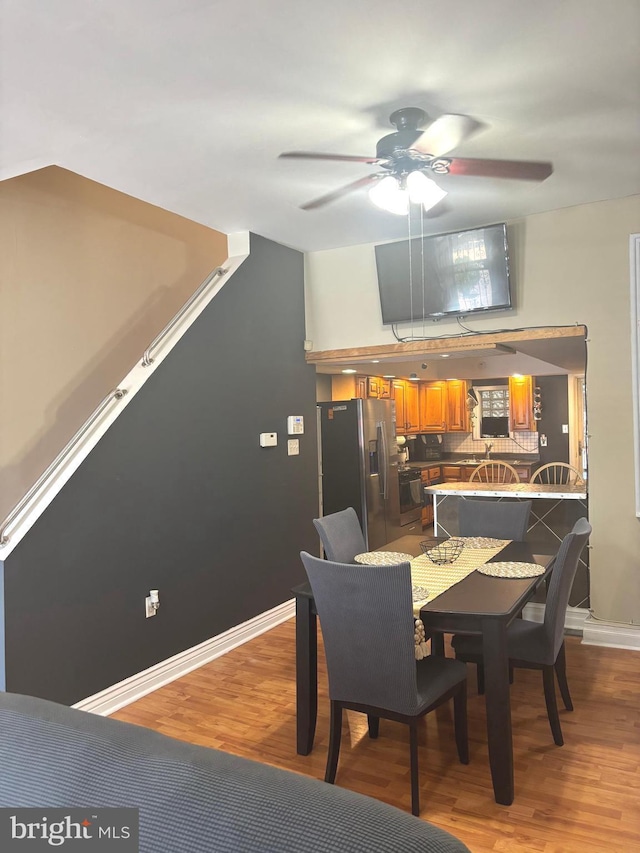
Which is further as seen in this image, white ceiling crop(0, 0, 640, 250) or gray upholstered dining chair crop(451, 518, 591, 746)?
gray upholstered dining chair crop(451, 518, 591, 746)

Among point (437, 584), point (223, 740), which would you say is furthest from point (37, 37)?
point (223, 740)

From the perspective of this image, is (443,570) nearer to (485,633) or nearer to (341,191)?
(485,633)

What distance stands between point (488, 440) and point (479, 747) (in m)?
6.42

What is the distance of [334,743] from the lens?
238 cm

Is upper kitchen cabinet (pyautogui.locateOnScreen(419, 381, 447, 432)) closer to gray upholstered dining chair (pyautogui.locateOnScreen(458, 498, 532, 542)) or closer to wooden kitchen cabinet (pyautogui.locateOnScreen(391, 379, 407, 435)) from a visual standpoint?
wooden kitchen cabinet (pyautogui.locateOnScreen(391, 379, 407, 435))

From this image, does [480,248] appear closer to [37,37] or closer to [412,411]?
[37,37]

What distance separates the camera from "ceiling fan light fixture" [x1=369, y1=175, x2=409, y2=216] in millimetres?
2773

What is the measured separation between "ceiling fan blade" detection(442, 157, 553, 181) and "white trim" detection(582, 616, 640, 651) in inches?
108

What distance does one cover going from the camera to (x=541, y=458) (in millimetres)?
8367

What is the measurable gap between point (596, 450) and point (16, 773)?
373 centimetres

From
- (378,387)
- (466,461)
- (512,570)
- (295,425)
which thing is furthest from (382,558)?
(466,461)

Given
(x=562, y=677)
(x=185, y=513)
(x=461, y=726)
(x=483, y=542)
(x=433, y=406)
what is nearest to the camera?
→ (x=461, y=726)

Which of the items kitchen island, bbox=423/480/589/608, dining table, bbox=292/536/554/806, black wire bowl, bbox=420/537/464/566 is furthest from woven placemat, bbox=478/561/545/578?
kitchen island, bbox=423/480/589/608

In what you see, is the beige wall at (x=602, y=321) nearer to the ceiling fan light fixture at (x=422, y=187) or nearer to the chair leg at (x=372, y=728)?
the ceiling fan light fixture at (x=422, y=187)
